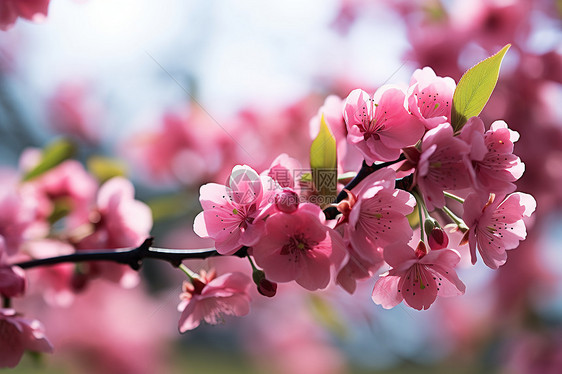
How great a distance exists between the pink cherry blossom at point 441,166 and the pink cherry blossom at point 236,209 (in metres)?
0.15

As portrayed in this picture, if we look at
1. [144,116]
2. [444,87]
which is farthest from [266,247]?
[144,116]

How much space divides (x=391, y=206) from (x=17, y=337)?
476mm

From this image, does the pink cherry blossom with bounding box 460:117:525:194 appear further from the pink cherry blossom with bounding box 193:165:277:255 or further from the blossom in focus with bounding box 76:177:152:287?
the blossom in focus with bounding box 76:177:152:287

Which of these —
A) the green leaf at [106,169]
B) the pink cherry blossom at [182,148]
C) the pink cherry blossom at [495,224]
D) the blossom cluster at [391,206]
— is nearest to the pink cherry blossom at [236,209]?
the blossom cluster at [391,206]

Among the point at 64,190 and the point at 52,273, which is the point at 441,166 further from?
the point at 64,190

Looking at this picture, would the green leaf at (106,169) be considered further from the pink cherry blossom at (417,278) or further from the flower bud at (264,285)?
the pink cherry blossom at (417,278)

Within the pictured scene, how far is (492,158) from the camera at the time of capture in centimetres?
50

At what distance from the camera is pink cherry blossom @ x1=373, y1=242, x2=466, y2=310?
0.50m

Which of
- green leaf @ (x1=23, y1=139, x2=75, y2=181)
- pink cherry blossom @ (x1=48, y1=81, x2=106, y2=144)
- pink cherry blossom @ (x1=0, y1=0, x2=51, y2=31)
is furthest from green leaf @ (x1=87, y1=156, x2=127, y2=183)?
pink cherry blossom @ (x1=48, y1=81, x2=106, y2=144)

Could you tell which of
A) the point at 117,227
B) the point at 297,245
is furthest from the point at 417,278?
the point at 117,227

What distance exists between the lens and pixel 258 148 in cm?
158

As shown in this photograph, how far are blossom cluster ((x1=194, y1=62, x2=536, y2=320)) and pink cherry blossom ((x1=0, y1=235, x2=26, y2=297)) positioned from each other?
0.26 meters

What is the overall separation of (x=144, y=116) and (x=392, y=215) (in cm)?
135

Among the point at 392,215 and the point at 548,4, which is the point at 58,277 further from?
the point at 548,4
